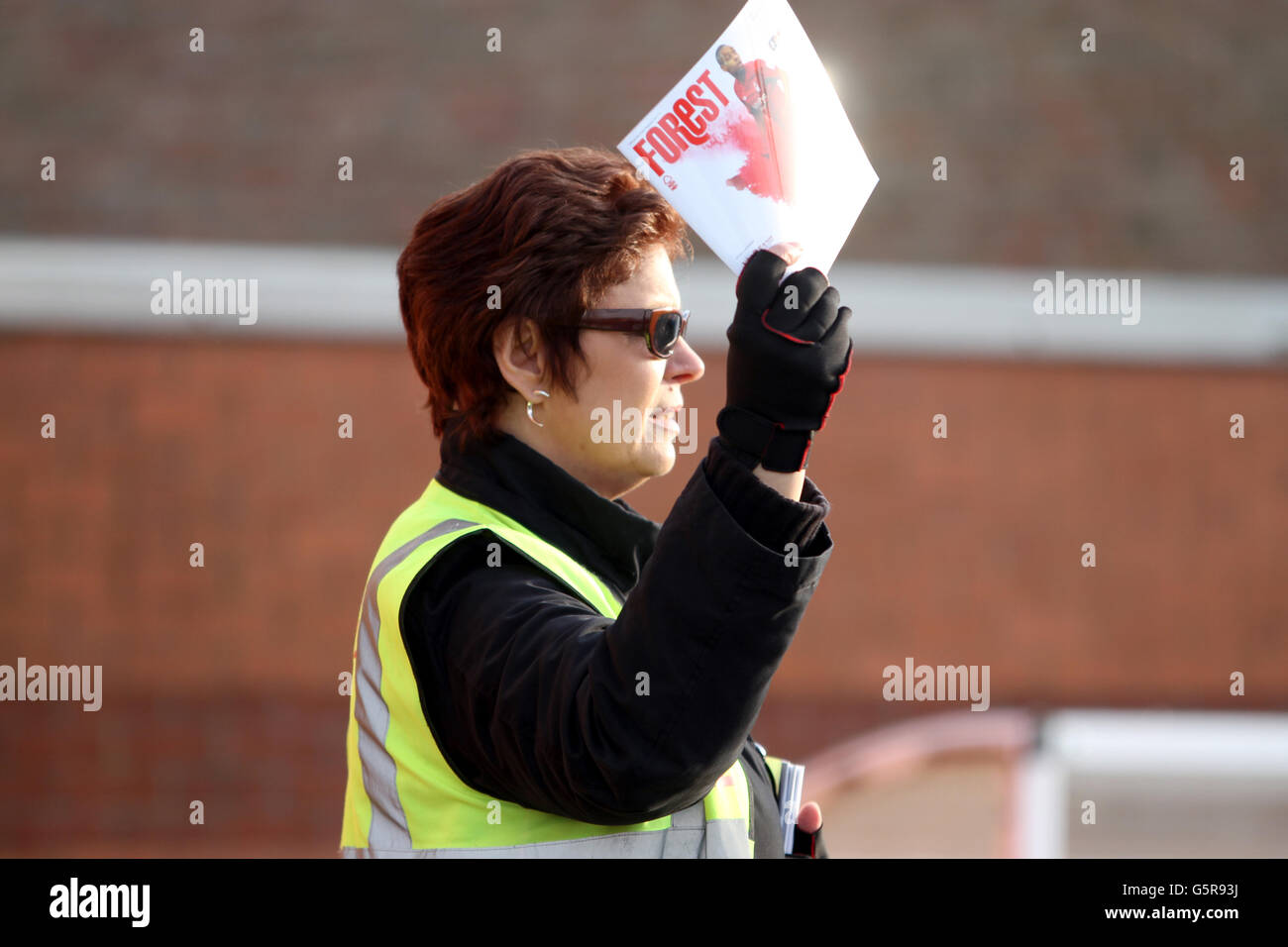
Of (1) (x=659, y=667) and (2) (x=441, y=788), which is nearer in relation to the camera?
(1) (x=659, y=667)

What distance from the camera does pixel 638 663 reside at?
1.44 metres

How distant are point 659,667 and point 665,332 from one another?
2.10 feet

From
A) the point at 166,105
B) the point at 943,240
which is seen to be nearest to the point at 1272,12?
the point at 943,240

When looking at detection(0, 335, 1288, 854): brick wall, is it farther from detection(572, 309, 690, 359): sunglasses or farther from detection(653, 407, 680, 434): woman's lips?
detection(572, 309, 690, 359): sunglasses

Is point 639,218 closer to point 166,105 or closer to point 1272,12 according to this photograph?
point 166,105

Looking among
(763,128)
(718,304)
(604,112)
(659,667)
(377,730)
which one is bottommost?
(377,730)

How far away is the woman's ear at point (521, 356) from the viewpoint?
6.48 feet

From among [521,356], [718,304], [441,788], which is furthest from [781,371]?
[718,304]

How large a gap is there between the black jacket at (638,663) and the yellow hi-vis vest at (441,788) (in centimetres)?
3

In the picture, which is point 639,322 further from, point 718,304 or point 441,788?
point 718,304

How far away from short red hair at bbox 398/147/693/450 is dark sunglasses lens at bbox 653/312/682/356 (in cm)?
9

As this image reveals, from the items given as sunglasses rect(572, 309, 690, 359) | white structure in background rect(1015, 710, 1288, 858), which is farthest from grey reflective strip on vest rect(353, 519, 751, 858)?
white structure in background rect(1015, 710, 1288, 858)

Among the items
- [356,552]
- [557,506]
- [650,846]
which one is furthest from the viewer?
[356,552]

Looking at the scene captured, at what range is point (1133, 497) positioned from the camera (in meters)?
8.03
